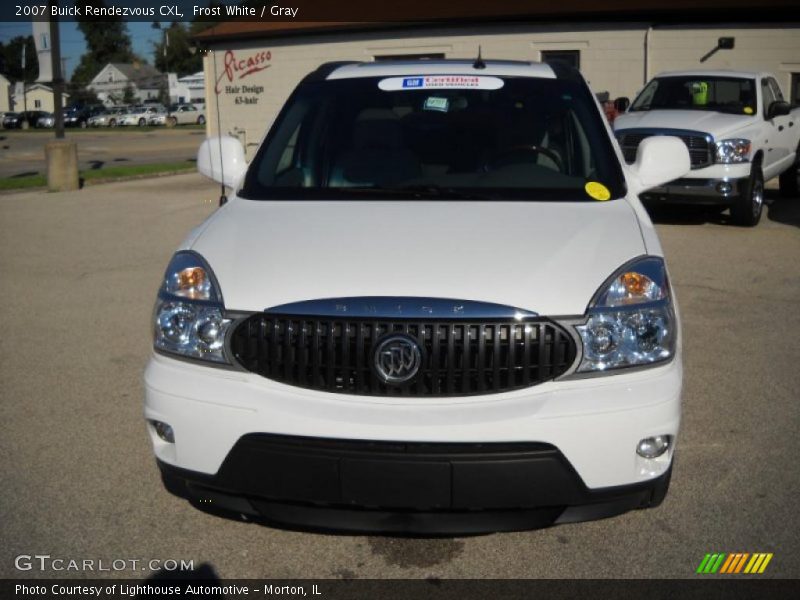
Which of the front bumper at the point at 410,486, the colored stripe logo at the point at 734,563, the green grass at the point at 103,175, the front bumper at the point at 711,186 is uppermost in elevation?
the front bumper at the point at 410,486

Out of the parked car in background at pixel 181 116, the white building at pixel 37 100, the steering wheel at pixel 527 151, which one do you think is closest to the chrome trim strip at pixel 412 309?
the steering wheel at pixel 527 151

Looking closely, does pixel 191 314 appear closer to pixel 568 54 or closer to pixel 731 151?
pixel 731 151

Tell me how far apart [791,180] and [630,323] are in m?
13.2

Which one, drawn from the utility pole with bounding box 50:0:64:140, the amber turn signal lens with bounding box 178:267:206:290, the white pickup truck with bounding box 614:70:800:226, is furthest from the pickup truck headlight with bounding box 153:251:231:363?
the utility pole with bounding box 50:0:64:140

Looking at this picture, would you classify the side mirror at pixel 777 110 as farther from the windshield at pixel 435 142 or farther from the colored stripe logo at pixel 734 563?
the colored stripe logo at pixel 734 563

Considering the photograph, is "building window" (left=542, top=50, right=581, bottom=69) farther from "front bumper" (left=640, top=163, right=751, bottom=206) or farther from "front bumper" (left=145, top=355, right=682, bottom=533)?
"front bumper" (left=145, top=355, right=682, bottom=533)

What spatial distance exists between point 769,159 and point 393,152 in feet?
31.6

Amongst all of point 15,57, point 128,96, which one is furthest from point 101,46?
point 128,96

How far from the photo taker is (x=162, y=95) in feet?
298

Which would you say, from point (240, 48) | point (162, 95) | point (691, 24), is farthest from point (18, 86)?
point (691, 24)

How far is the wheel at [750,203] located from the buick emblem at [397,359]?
9.60 m

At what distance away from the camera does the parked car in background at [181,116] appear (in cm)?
7096

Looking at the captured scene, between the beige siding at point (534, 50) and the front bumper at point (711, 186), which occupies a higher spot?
the beige siding at point (534, 50)

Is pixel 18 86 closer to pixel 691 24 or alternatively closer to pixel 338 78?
pixel 691 24
